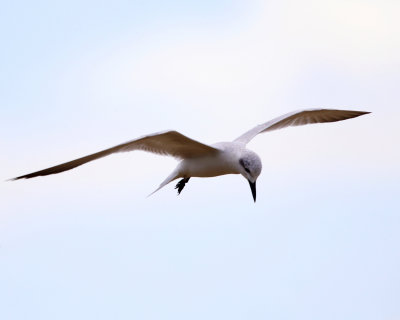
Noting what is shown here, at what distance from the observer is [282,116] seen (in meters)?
11.3

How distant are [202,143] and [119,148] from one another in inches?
38.6

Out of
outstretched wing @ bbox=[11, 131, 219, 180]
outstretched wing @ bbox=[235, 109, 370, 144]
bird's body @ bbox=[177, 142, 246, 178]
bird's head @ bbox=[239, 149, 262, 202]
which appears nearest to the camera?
outstretched wing @ bbox=[11, 131, 219, 180]

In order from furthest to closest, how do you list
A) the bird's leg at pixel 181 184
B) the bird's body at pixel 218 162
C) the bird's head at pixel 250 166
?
the bird's leg at pixel 181 184 → the bird's body at pixel 218 162 → the bird's head at pixel 250 166

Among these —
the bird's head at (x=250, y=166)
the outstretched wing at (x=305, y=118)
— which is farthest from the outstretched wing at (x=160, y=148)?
the outstretched wing at (x=305, y=118)

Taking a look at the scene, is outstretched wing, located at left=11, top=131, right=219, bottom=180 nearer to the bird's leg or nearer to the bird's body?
the bird's body

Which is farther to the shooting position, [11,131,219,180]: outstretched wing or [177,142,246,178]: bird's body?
[177,142,246,178]: bird's body

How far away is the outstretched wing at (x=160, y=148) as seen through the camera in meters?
9.19

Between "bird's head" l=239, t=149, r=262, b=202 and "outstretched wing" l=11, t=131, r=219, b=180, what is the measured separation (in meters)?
0.40

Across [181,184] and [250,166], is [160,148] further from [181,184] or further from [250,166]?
[250,166]

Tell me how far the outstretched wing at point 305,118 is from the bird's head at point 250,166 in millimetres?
1322

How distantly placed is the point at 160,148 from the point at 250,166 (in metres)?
1.24

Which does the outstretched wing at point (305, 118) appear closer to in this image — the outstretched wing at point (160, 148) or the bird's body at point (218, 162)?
the bird's body at point (218, 162)

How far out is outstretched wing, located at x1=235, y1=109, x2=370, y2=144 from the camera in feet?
36.9

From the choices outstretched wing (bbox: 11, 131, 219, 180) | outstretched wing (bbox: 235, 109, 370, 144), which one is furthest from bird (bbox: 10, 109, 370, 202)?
outstretched wing (bbox: 235, 109, 370, 144)
